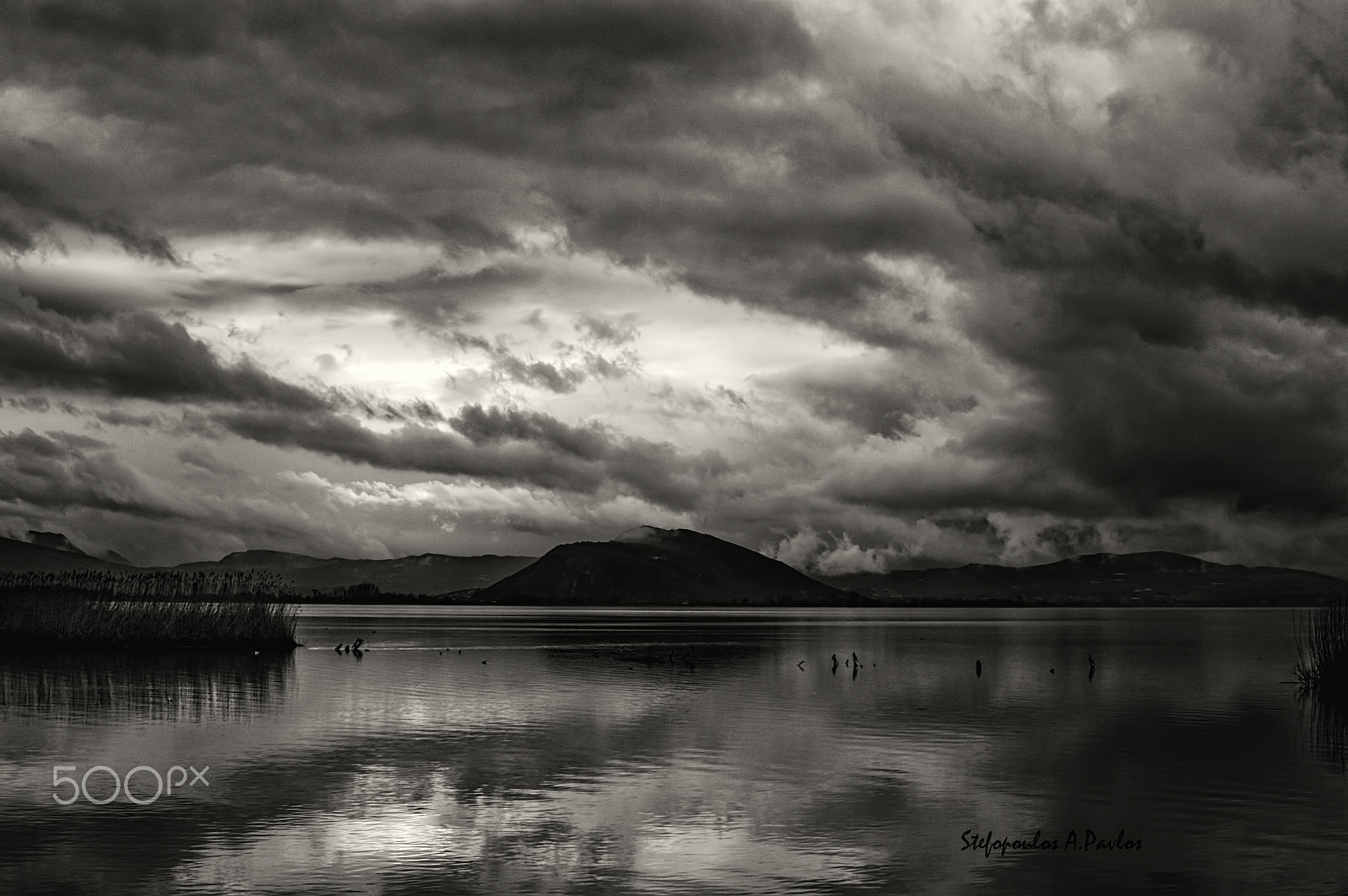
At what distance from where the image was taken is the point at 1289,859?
2733 centimetres

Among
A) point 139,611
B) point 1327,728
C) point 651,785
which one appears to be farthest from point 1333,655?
point 139,611

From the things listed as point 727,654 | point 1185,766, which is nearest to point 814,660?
point 727,654

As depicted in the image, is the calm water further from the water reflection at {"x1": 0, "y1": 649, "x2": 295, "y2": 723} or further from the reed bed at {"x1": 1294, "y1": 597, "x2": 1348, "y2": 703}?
the reed bed at {"x1": 1294, "y1": 597, "x2": 1348, "y2": 703}

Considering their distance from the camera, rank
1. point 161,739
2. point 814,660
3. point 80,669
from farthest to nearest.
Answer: point 814,660 → point 80,669 → point 161,739

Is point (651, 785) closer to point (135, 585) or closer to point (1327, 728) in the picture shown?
point (1327, 728)

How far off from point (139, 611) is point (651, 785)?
197ft

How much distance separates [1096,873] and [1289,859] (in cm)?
499

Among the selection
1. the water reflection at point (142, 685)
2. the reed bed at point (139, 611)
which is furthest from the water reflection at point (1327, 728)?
the reed bed at point (139, 611)

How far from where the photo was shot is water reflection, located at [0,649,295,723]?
51.3m

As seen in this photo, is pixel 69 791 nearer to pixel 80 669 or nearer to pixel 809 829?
pixel 809 829

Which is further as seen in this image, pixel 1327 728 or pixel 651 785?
pixel 1327 728

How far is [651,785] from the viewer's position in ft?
118

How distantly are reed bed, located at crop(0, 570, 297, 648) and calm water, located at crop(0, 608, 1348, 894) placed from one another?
8084 mm

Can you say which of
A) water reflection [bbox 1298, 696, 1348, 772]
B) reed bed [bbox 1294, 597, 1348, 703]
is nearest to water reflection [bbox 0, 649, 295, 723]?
water reflection [bbox 1298, 696, 1348, 772]
